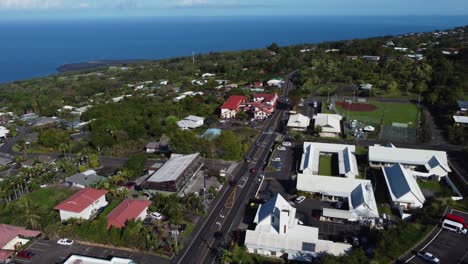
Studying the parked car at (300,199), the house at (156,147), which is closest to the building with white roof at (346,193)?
the parked car at (300,199)

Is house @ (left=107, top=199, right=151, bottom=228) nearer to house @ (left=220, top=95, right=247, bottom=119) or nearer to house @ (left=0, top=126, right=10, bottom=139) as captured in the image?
Answer: house @ (left=220, top=95, right=247, bottom=119)

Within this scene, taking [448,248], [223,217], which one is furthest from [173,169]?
[448,248]

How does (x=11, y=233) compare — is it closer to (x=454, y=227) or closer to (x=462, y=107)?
(x=454, y=227)

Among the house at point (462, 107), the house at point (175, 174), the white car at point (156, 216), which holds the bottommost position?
the white car at point (156, 216)

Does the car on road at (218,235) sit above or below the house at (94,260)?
below

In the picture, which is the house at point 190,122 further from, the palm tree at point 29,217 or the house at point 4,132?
the house at point 4,132

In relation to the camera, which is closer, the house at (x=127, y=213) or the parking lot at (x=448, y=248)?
the parking lot at (x=448, y=248)

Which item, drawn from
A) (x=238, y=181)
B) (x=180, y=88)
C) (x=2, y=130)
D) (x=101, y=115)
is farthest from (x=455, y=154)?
(x=2, y=130)
